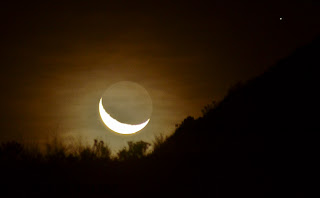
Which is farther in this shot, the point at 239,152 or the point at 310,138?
the point at 239,152

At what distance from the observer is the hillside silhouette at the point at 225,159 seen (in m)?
9.23

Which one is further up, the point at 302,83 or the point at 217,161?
the point at 302,83

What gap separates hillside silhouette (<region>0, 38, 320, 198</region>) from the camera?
9234 mm

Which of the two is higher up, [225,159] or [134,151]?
[134,151]

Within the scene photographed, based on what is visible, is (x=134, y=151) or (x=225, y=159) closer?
(x=225, y=159)

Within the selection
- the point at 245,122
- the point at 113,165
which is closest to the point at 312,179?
the point at 245,122

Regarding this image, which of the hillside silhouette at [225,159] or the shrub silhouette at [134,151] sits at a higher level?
the shrub silhouette at [134,151]

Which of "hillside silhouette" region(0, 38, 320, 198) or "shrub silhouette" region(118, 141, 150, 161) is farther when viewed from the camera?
"shrub silhouette" region(118, 141, 150, 161)

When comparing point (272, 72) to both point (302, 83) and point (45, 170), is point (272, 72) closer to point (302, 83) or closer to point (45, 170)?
point (302, 83)

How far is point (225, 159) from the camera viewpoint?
1062 centimetres

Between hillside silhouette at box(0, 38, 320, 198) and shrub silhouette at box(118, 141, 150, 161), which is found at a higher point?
shrub silhouette at box(118, 141, 150, 161)

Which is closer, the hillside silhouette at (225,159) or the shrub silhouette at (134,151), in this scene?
the hillside silhouette at (225,159)

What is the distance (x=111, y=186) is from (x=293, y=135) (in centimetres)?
455

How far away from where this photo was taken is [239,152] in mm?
10727
